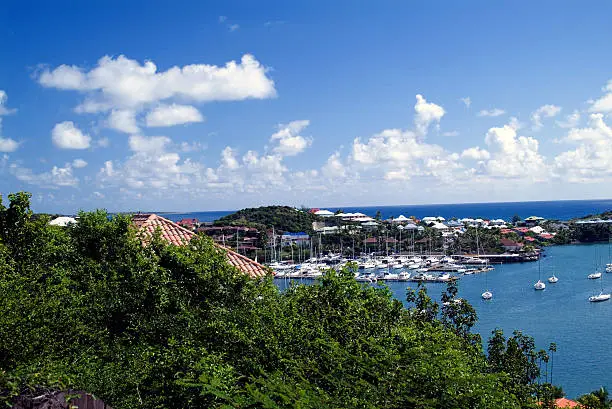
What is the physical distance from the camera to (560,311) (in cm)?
4616

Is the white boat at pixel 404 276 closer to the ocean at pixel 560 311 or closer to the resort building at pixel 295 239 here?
the ocean at pixel 560 311

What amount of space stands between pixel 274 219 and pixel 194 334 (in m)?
90.4

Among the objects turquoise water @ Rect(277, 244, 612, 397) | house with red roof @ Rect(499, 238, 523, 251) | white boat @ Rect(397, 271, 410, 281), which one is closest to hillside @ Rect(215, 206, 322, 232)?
white boat @ Rect(397, 271, 410, 281)

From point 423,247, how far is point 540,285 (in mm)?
33278

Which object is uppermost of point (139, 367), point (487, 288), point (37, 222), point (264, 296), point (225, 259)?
point (37, 222)

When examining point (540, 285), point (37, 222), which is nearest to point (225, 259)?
point (37, 222)

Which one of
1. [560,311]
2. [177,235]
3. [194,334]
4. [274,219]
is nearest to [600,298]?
[560,311]

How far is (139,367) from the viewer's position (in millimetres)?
6461

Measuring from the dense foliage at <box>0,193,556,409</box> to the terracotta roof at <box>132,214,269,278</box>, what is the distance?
1.16 meters

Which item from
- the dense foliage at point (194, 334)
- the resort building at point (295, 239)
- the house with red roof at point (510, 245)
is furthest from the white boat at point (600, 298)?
the dense foliage at point (194, 334)

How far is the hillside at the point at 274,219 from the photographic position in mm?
91875

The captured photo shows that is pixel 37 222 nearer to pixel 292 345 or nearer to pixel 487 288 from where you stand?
pixel 292 345

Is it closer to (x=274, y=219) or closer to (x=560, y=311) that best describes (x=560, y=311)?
(x=560, y=311)

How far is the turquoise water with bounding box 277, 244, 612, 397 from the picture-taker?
31156 millimetres
